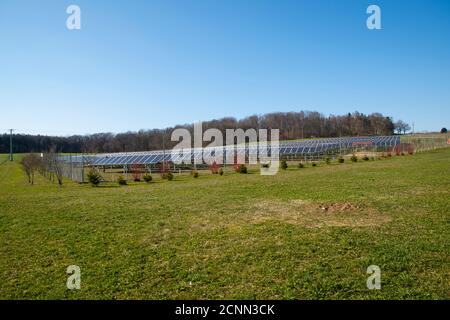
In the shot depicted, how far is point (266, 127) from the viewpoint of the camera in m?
93.2

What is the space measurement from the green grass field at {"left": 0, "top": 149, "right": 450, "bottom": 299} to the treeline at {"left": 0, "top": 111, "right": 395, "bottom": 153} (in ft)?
226

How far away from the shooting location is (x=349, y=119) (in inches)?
3816

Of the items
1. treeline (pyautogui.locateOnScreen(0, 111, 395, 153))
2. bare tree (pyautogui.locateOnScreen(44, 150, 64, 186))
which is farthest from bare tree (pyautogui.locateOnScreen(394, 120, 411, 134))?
bare tree (pyautogui.locateOnScreen(44, 150, 64, 186))

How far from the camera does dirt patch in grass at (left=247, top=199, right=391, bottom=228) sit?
31.2ft

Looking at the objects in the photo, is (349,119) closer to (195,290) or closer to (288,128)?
(288,128)

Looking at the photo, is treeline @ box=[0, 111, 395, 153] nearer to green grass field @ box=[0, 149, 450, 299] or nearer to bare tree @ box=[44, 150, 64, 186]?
bare tree @ box=[44, 150, 64, 186]

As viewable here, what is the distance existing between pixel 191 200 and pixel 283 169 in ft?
56.4

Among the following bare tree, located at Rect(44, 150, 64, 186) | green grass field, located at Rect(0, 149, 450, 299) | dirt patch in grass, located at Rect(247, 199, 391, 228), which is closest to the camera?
green grass field, located at Rect(0, 149, 450, 299)

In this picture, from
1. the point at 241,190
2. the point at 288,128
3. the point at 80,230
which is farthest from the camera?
the point at 288,128

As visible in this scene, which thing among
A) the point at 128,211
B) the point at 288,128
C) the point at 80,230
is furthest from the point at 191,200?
the point at 288,128

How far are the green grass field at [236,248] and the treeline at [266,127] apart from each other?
68.9 m

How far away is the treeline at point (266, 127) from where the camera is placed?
84.8m

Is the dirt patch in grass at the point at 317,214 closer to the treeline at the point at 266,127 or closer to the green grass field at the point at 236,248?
the green grass field at the point at 236,248

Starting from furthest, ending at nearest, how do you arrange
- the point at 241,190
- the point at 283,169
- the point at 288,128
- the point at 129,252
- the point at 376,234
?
the point at 288,128 < the point at 283,169 < the point at 241,190 < the point at 376,234 < the point at 129,252
